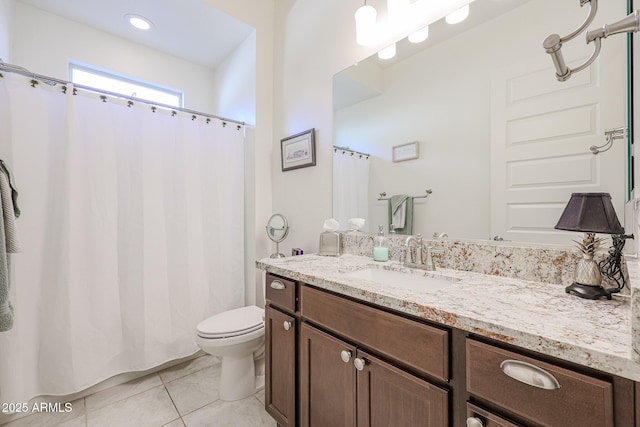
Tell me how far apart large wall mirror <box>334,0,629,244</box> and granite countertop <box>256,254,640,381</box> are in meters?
0.27

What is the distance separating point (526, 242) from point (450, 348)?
605mm

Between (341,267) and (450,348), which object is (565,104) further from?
(341,267)

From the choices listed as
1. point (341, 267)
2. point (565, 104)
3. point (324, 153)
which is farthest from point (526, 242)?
point (324, 153)

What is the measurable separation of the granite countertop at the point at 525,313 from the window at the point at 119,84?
7.65 feet

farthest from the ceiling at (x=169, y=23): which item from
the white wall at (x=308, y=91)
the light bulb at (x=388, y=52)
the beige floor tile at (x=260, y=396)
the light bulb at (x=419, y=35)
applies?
the beige floor tile at (x=260, y=396)

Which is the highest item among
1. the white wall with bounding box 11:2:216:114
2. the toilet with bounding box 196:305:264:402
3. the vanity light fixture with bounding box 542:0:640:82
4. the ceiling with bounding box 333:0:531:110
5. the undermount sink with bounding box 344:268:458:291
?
the white wall with bounding box 11:2:216:114

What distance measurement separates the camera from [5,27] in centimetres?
171

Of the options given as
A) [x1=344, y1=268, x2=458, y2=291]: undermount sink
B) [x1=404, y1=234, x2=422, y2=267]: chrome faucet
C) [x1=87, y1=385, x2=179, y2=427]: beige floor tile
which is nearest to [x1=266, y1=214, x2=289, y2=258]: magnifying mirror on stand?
[x1=344, y1=268, x2=458, y2=291]: undermount sink

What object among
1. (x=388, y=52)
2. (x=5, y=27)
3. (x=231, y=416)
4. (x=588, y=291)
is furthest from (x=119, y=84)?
(x=588, y=291)

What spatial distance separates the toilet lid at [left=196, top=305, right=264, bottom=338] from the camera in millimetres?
1571

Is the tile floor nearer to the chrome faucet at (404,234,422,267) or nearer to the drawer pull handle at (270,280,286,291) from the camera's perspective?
the drawer pull handle at (270,280,286,291)

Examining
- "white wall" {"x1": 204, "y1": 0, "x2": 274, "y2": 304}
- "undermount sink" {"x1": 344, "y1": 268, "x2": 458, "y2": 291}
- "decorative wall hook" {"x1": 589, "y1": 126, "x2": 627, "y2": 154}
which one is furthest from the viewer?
"white wall" {"x1": 204, "y1": 0, "x2": 274, "y2": 304}

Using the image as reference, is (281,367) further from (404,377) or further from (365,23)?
(365,23)

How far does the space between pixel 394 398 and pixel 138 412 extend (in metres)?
1.56
